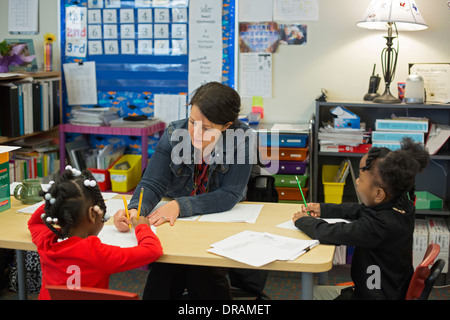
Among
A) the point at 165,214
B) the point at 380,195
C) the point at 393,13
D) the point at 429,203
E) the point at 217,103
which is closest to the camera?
the point at 380,195

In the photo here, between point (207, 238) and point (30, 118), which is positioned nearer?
point (207, 238)

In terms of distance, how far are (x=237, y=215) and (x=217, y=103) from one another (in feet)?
1.41

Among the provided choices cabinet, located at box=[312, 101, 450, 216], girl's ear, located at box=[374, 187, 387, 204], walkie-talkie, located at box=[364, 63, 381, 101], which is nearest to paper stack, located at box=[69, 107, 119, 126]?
cabinet, located at box=[312, 101, 450, 216]

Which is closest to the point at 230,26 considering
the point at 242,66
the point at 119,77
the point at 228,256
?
the point at 242,66

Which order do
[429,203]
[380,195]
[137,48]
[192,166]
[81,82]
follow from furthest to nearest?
1. [81,82]
2. [137,48]
3. [429,203]
4. [192,166]
5. [380,195]

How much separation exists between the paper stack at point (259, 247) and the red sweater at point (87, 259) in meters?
0.21

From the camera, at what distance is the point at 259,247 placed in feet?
5.54

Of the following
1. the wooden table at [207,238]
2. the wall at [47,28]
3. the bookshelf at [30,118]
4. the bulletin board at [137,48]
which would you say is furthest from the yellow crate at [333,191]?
the wall at [47,28]

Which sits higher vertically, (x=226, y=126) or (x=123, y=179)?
(x=226, y=126)

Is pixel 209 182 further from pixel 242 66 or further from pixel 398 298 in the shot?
pixel 242 66

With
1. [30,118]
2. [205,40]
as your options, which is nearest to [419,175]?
[205,40]

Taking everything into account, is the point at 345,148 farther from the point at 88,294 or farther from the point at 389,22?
the point at 88,294

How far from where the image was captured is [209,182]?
2246 mm

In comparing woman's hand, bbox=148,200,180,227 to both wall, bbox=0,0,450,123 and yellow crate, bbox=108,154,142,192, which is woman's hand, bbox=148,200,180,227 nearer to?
yellow crate, bbox=108,154,142,192
